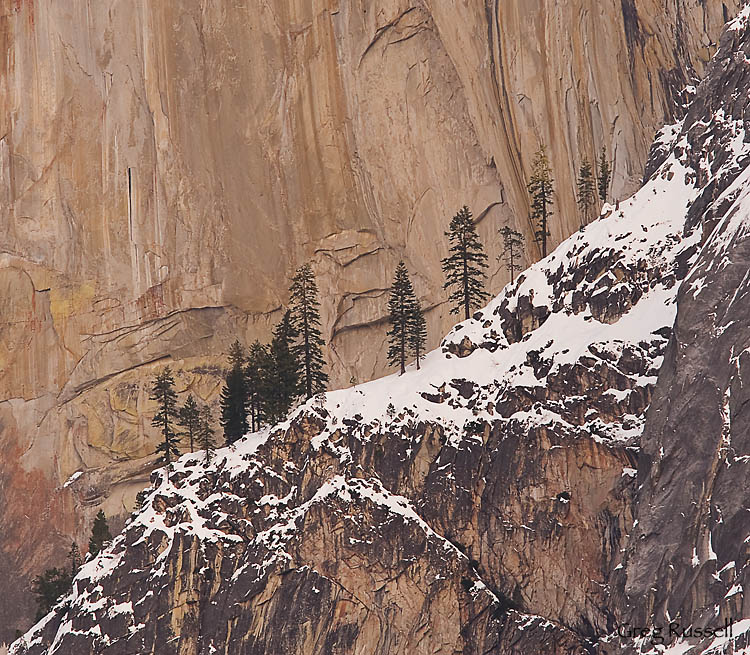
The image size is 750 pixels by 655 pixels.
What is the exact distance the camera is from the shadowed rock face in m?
104

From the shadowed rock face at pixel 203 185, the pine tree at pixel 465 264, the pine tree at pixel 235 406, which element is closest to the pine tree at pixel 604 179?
the pine tree at pixel 465 264

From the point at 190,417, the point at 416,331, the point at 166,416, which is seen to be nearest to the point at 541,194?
the point at 416,331

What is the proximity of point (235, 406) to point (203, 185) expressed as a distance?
15638 millimetres

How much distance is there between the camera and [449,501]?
81.8 meters

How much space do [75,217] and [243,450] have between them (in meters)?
23.8

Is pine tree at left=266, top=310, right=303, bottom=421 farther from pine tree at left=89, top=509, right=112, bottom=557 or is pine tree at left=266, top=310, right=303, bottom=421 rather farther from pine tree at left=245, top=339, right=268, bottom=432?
pine tree at left=89, top=509, right=112, bottom=557

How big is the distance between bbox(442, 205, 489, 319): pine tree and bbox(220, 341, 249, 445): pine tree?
10.3m

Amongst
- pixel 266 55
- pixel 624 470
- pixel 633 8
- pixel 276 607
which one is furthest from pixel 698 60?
pixel 276 607

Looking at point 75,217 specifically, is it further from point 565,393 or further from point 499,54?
point 565,393

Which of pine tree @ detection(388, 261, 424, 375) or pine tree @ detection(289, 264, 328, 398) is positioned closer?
pine tree @ detection(388, 261, 424, 375)

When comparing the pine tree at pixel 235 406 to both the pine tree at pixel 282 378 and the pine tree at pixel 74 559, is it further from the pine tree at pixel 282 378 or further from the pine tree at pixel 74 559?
the pine tree at pixel 74 559

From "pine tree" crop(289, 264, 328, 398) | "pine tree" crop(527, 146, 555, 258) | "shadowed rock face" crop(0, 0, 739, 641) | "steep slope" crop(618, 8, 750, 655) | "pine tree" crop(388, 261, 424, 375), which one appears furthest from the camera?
"shadowed rock face" crop(0, 0, 739, 641)

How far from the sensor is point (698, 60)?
99.8 meters

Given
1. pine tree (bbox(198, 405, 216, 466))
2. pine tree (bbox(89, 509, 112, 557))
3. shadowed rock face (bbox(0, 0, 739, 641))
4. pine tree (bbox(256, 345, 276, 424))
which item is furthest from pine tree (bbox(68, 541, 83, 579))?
pine tree (bbox(256, 345, 276, 424))
